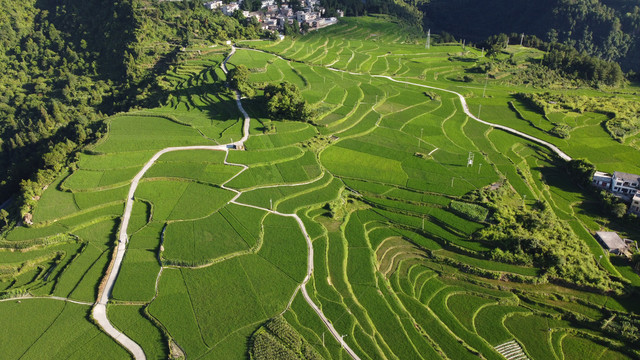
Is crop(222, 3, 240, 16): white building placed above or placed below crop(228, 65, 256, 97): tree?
above

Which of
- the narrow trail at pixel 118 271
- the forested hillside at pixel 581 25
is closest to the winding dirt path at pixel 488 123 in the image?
the narrow trail at pixel 118 271

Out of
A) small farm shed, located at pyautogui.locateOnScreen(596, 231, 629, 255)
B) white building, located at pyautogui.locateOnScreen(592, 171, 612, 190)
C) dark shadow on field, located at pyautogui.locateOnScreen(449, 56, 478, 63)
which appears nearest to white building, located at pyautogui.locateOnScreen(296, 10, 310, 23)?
dark shadow on field, located at pyautogui.locateOnScreen(449, 56, 478, 63)

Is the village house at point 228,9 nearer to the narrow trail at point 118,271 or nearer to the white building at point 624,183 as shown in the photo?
the narrow trail at point 118,271

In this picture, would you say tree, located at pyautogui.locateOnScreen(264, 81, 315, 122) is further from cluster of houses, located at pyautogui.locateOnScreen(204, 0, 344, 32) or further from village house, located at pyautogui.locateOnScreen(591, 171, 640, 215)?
cluster of houses, located at pyautogui.locateOnScreen(204, 0, 344, 32)

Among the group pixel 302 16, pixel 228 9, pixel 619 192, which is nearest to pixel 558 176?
pixel 619 192

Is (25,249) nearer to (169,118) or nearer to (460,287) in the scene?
(169,118)

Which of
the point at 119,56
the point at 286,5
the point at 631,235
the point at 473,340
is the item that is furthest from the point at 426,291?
the point at 286,5
